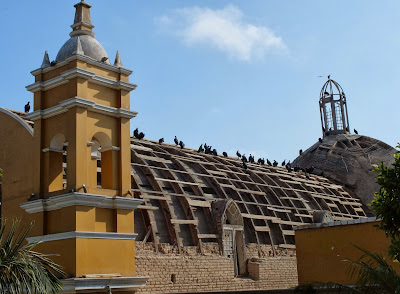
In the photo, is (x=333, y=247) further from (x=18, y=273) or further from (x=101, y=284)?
(x=18, y=273)

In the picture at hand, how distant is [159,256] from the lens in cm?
2375

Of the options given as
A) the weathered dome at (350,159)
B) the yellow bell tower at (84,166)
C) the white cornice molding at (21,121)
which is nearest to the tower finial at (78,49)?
the yellow bell tower at (84,166)

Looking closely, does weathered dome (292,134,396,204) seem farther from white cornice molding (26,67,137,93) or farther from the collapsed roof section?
white cornice molding (26,67,137,93)

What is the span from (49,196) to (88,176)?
3.94ft

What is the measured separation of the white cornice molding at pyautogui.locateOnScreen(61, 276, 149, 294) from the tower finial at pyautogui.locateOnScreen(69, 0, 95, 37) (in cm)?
716

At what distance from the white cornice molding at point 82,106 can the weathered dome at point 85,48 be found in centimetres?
148

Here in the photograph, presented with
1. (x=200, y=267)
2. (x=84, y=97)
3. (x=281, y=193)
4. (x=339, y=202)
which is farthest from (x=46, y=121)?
(x=339, y=202)

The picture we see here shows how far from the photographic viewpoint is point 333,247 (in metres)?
17.5

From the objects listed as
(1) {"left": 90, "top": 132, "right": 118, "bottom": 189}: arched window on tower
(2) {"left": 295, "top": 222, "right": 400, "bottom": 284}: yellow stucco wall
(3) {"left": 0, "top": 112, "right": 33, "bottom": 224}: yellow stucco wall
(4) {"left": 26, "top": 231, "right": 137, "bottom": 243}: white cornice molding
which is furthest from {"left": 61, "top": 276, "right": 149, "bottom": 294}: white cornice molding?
(2) {"left": 295, "top": 222, "right": 400, "bottom": 284}: yellow stucco wall

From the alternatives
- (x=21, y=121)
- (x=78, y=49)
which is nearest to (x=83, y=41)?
(x=78, y=49)

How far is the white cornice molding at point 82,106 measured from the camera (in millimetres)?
15523

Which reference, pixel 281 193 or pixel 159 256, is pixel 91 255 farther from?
pixel 281 193

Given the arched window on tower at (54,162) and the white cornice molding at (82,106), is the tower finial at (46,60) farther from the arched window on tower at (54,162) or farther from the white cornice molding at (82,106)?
the arched window on tower at (54,162)

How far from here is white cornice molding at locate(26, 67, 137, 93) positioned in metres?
15.7
